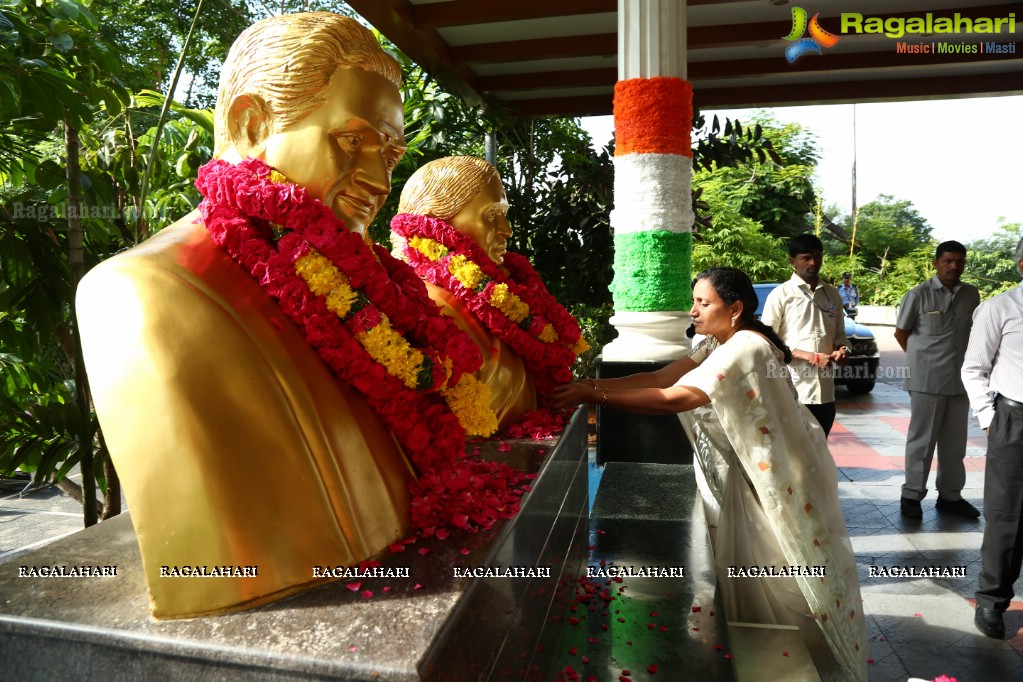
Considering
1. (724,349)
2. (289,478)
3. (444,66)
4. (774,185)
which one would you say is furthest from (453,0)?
(774,185)

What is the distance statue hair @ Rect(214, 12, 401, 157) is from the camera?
159 cm

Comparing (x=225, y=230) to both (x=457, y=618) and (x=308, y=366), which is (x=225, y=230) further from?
(x=457, y=618)

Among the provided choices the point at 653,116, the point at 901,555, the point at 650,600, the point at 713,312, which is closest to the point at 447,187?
the point at 713,312

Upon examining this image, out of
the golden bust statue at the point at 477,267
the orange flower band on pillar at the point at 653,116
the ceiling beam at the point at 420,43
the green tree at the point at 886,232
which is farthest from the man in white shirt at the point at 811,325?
the green tree at the point at 886,232

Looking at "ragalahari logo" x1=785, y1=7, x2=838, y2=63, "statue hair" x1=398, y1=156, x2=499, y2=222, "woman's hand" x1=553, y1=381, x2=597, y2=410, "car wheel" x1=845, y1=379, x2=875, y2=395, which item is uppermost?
"ragalahari logo" x1=785, y1=7, x2=838, y2=63

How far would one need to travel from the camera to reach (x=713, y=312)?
2.71 m

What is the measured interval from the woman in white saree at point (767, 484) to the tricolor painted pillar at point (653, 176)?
98.2 inches

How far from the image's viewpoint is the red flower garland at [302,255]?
5.32 feet

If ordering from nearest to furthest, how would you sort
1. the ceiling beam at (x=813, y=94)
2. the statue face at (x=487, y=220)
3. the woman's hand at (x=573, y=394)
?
the woman's hand at (x=573, y=394) → the statue face at (x=487, y=220) → the ceiling beam at (x=813, y=94)

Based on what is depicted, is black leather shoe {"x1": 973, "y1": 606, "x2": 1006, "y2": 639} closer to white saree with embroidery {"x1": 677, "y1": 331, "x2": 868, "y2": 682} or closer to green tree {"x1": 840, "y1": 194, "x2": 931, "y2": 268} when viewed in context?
white saree with embroidery {"x1": 677, "y1": 331, "x2": 868, "y2": 682}

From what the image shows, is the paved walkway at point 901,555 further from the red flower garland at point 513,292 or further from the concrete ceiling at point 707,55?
the concrete ceiling at point 707,55

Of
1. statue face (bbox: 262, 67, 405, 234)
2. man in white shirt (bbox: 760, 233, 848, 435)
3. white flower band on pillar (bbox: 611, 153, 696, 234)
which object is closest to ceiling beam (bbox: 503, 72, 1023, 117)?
white flower band on pillar (bbox: 611, 153, 696, 234)

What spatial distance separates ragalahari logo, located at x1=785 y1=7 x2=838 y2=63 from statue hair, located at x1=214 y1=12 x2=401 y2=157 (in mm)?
5936

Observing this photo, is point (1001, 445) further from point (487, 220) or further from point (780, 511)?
point (487, 220)
